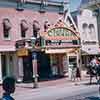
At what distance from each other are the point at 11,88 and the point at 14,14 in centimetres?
2784

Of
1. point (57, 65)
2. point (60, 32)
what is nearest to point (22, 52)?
point (60, 32)

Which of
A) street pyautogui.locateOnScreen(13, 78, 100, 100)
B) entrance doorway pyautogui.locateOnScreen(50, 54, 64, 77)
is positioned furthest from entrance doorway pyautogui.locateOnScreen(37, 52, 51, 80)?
street pyautogui.locateOnScreen(13, 78, 100, 100)

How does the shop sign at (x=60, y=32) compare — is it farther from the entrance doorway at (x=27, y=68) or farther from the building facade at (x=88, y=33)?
the building facade at (x=88, y=33)

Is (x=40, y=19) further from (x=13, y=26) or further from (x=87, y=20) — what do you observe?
Answer: (x=87, y=20)

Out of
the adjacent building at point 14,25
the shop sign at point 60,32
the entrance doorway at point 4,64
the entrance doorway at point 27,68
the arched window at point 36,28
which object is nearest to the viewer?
the shop sign at point 60,32

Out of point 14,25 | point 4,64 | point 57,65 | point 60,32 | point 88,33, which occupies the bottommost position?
point 57,65

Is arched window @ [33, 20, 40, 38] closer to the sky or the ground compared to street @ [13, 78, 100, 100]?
closer to the sky

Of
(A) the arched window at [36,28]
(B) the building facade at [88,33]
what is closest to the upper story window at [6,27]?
(A) the arched window at [36,28]

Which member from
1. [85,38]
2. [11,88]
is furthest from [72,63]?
[11,88]

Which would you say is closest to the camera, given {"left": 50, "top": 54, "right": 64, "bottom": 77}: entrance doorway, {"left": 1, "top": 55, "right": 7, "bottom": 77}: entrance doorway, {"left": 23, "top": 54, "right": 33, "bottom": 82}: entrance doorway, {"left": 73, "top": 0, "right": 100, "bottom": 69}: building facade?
{"left": 1, "top": 55, "right": 7, "bottom": 77}: entrance doorway

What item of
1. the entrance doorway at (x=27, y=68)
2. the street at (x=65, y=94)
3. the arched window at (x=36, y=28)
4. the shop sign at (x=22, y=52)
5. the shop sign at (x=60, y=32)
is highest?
the arched window at (x=36, y=28)

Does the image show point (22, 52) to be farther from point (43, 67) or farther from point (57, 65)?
point (57, 65)

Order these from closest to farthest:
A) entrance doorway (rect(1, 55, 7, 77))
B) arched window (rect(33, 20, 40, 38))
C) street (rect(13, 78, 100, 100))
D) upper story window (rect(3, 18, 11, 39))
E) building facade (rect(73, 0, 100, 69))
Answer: street (rect(13, 78, 100, 100)) < upper story window (rect(3, 18, 11, 39)) < entrance doorway (rect(1, 55, 7, 77)) < arched window (rect(33, 20, 40, 38)) < building facade (rect(73, 0, 100, 69))

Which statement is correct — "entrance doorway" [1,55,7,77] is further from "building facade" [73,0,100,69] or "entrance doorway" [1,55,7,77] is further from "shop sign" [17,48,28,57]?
"building facade" [73,0,100,69]
